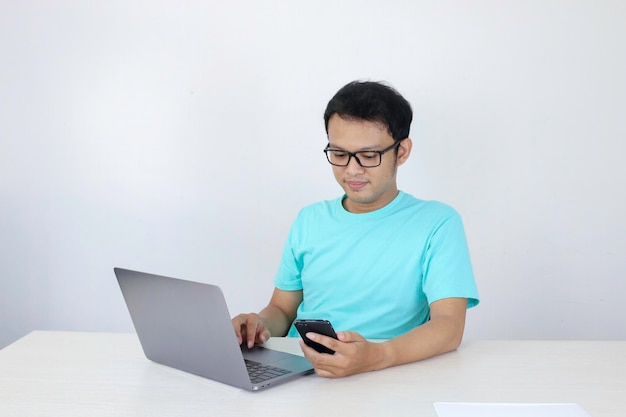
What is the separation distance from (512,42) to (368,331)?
1501mm

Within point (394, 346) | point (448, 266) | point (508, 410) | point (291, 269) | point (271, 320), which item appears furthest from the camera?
point (291, 269)

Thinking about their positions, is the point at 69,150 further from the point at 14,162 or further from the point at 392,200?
the point at 392,200

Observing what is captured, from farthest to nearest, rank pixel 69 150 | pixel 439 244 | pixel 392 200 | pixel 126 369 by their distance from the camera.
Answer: pixel 69 150, pixel 392 200, pixel 439 244, pixel 126 369

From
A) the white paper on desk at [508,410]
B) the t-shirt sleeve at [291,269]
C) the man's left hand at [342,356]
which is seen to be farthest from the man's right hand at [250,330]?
the white paper on desk at [508,410]

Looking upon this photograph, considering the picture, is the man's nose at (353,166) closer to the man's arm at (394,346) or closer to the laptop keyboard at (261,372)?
the man's arm at (394,346)

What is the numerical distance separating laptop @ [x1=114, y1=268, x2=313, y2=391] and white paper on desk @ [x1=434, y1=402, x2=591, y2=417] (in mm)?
341

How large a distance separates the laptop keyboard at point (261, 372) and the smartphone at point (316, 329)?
8 centimetres

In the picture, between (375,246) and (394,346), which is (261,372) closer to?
(394,346)

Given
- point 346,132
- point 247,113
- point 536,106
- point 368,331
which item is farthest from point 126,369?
point 536,106

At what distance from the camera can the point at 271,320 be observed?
79.0 inches

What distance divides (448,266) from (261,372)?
0.61 m

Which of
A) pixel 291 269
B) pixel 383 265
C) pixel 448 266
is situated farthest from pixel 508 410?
pixel 291 269

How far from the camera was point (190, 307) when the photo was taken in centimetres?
135

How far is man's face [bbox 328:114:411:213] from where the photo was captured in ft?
6.17
